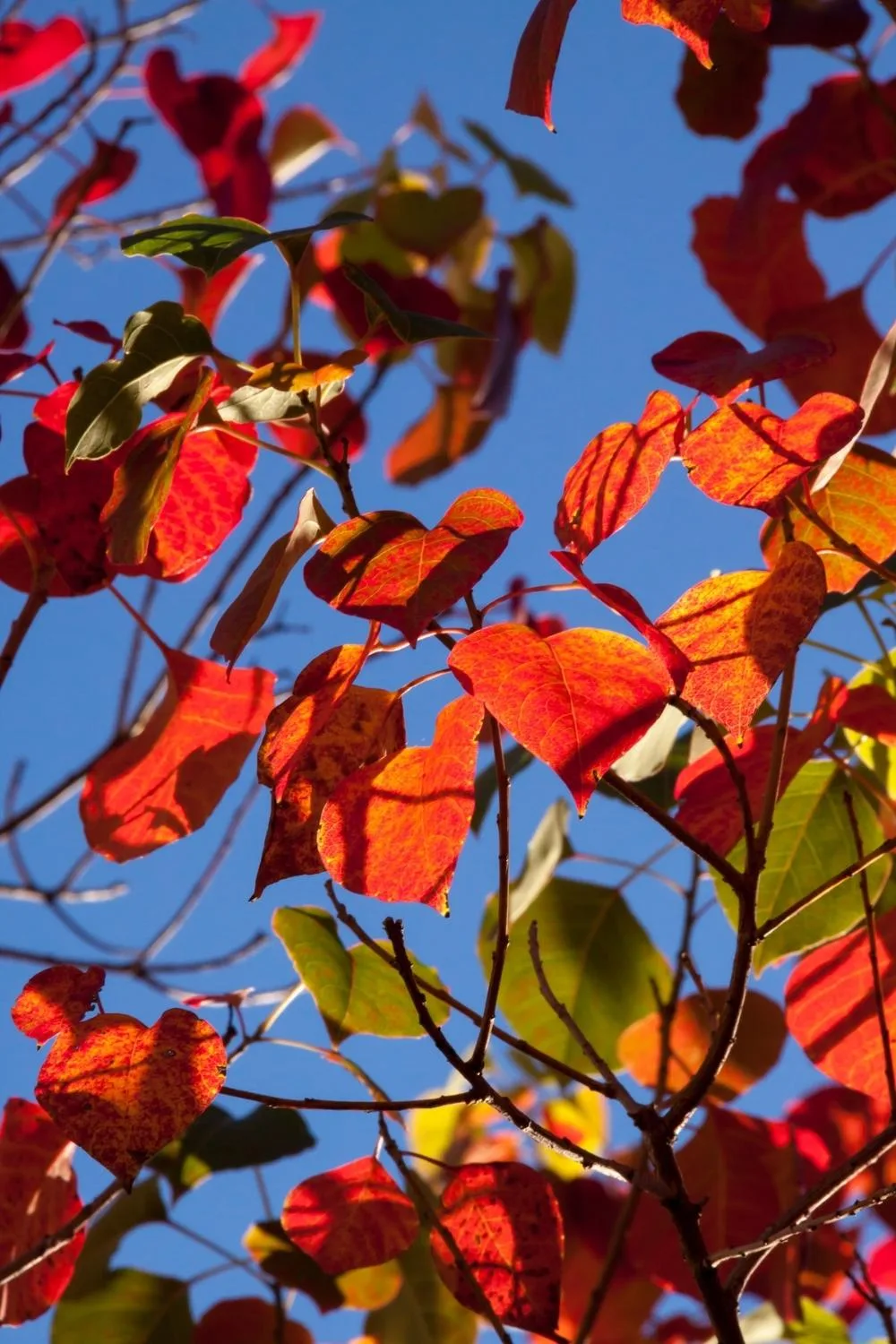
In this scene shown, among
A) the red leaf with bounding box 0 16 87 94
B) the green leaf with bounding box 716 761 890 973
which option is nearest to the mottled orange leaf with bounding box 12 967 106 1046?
the green leaf with bounding box 716 761 890 973

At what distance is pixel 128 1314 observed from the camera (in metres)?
0.90

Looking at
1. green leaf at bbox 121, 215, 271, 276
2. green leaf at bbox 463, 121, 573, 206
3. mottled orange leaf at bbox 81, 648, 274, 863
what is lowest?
mottled orange leaf at bbox 81, 648, 274, 863

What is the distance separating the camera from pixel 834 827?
884 mm

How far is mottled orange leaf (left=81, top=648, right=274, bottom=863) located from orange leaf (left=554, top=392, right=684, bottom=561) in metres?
0.20

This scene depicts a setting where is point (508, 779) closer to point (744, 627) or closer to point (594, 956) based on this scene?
point (744, 627)

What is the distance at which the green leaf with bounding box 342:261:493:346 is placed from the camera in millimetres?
581

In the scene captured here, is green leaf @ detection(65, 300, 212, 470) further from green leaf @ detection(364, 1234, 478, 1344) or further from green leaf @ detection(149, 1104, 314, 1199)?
green leaf @ detection(364, 1234, 478, 1344)

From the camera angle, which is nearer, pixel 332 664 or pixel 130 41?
pixel 332 664

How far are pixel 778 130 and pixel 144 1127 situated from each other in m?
0.87

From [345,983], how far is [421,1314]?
1.19ft

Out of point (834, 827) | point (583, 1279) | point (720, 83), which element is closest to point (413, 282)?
point (720, 83)

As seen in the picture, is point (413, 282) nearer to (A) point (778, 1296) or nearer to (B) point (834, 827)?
(B) point (834, 827)

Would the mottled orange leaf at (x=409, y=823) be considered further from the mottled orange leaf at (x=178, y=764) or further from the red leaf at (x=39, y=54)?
the red leaf at (x=39, y=54)

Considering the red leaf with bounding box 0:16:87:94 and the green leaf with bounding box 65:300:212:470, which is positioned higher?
the red leaf with bounding box 0:16:87:94
